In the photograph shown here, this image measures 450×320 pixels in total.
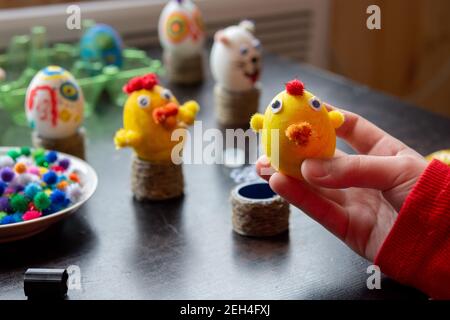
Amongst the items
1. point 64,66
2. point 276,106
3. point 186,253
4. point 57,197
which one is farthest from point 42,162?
point 64,66

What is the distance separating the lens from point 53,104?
1.04 metres

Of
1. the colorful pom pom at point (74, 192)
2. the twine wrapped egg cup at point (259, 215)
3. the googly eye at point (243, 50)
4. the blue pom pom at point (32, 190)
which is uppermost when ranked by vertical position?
the googly eye at point (243, 50)

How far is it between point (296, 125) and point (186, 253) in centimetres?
22

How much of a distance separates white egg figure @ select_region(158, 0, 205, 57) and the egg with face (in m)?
0.39

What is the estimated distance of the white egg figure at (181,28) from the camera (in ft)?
4.58

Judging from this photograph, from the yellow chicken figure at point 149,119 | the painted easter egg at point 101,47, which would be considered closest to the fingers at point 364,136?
the yellow chicken figure at point 149,119

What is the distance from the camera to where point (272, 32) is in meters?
1.97

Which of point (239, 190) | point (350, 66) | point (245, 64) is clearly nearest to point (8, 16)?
point (245, 64)

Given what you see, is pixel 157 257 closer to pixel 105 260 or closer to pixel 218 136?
pixel 105 260

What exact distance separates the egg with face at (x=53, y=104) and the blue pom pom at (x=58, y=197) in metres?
0.19

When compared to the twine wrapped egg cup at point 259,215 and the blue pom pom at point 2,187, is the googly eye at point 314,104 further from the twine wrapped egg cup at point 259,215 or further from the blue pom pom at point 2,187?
the blue pom pom at point 2,187

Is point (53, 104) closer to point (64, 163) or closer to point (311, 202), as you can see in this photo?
point (64, 163)
